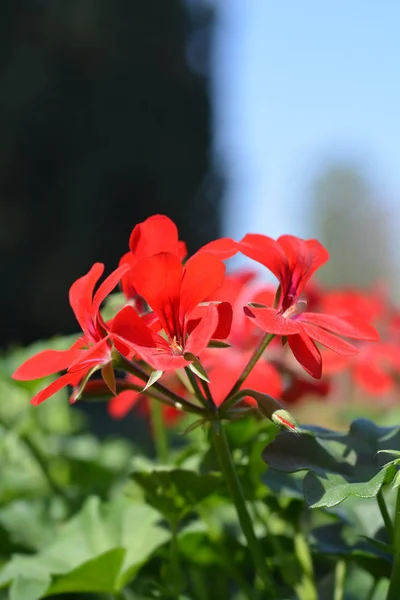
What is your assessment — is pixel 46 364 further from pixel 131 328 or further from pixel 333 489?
pixel 333 489

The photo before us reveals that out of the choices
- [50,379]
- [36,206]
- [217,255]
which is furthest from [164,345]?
[36,206]

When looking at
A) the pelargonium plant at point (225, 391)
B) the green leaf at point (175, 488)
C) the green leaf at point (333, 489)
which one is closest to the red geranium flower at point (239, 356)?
the pelargonium plant at point (225, 391)

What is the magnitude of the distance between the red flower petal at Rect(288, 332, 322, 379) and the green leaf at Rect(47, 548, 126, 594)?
0.91 ft

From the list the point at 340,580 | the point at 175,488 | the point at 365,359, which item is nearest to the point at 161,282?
the point at 175,488

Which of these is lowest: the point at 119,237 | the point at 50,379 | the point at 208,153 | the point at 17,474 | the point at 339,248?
the point at 339,248

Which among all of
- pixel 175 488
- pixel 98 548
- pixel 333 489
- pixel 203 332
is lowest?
pixel 98 548

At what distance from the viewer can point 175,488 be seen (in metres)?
0.69

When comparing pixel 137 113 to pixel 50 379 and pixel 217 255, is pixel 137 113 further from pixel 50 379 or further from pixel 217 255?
pixel 217 255

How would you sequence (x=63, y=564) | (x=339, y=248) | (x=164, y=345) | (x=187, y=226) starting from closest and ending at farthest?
(x=164, y=345) → (x=63, y=564) → (x=187, y=226) → (x=339, y=248)

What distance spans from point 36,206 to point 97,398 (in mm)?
7874

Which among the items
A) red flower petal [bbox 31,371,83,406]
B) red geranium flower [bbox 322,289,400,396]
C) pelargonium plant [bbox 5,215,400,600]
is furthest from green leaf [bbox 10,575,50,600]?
red geranium flower [bbox 322,289,400,396]

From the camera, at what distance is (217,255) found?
554 millimetres

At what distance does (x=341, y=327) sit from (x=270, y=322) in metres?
0.07

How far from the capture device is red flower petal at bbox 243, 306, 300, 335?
0.52m
